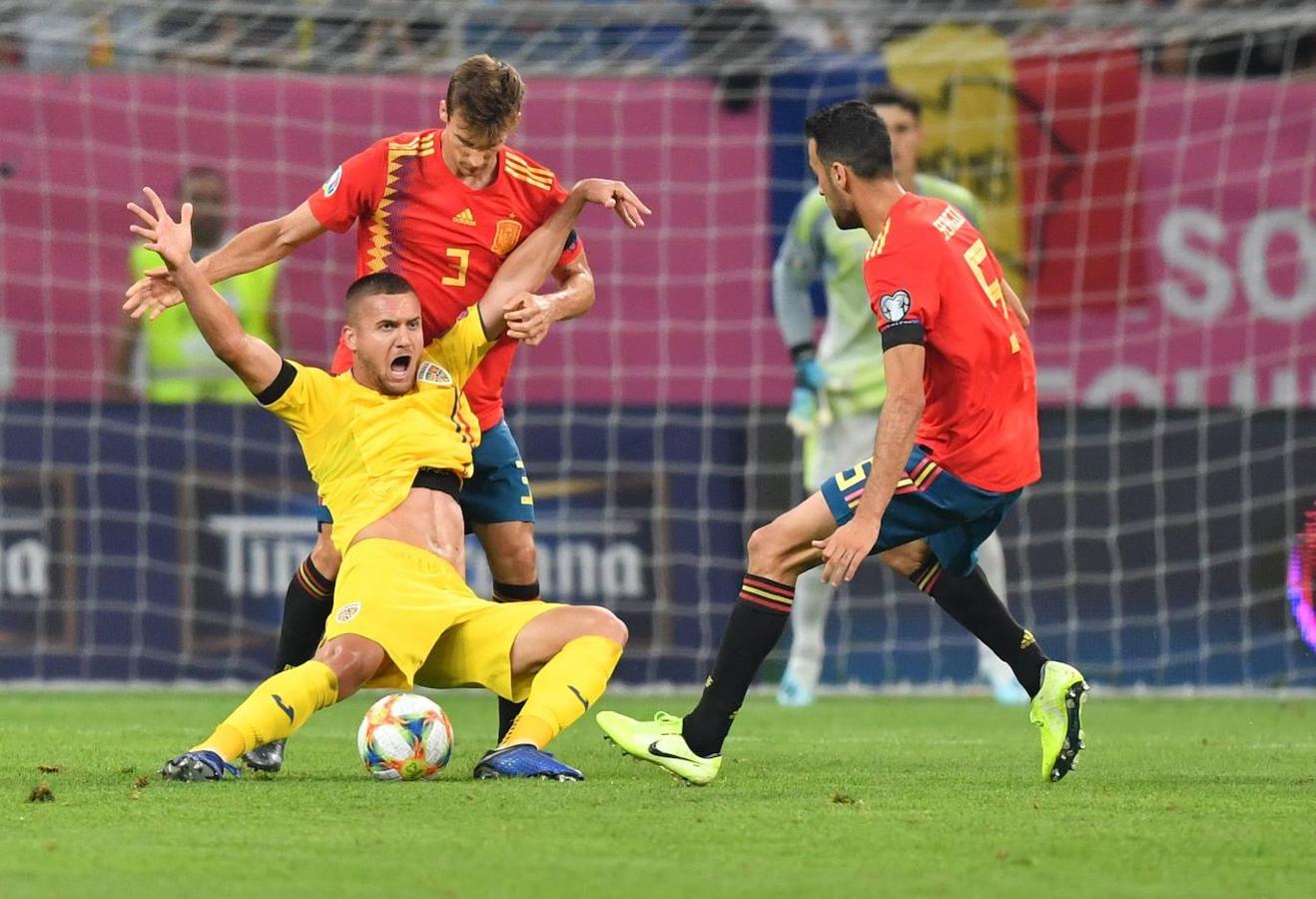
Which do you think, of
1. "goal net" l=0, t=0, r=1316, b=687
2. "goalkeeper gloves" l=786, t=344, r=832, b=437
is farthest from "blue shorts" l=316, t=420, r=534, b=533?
"goal net" l=0, t=0, r=1316, b=687

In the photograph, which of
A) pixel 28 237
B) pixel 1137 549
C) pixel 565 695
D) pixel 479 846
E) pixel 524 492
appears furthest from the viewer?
pixel 28 237

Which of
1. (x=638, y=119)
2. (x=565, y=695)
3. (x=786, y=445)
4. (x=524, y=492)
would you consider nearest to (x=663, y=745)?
(x=565, y=695)

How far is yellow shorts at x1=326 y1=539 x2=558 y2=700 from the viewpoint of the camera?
541 centimetres

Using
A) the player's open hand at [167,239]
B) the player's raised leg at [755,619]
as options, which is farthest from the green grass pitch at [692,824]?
the player's open hand at [167,239]

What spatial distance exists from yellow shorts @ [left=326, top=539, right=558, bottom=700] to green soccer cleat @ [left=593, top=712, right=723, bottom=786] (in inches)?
10.4

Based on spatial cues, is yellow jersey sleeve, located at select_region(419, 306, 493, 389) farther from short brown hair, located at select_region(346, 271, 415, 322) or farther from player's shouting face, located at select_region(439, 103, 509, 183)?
player's shouting face, located at select_region(439, 103, 509, 183)

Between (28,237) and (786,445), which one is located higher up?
(28,237)

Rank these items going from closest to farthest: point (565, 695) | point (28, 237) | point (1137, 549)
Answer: point (565, 695), point (1137, 549), point (28, 237)

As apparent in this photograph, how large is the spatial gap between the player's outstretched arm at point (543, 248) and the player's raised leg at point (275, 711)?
1.17 metres

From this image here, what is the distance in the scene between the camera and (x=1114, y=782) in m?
5.63

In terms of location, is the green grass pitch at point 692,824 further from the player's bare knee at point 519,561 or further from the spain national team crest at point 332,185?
the spain national team crest at point 332,185

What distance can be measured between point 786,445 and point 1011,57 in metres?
2.93

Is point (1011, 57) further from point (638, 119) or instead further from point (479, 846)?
point (479, 846)

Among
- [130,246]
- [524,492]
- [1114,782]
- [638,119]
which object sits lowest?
[1114,782]
